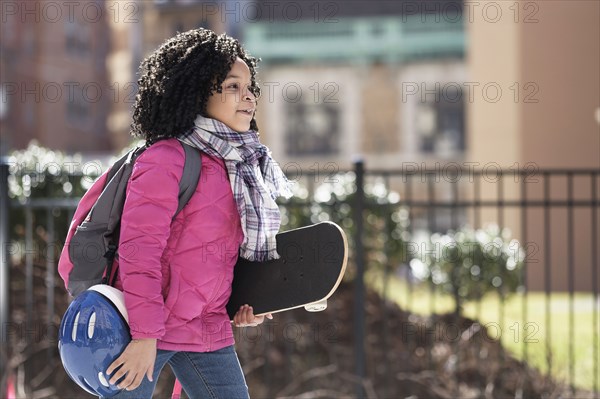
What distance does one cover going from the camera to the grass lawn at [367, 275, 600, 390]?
6334 millimetres

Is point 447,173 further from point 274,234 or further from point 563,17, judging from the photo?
point 563,17

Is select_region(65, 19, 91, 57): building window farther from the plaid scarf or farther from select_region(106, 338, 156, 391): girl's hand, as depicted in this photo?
select_region(106, 338, 156, 391): girl's hand

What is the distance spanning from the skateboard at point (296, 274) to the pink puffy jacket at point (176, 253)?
3.7 inches

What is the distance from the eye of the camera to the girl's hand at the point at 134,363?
9.00 ft

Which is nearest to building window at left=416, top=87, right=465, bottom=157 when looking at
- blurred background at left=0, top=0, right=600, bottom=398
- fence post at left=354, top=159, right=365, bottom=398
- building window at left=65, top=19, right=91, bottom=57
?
blurred background at left=0, top=0, right=600, bottom=398

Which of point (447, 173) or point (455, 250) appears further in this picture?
point (455, 250)

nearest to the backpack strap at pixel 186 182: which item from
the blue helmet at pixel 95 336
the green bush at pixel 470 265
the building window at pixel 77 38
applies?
the blue helmet at pixel 95 336

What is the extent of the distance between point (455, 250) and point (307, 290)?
4.25 metres

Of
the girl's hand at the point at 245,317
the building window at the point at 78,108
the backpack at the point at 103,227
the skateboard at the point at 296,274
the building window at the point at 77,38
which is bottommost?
the girl's hand at the point at 245,317

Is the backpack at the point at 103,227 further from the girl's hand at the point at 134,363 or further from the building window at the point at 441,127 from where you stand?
the building window at the point at 441,127

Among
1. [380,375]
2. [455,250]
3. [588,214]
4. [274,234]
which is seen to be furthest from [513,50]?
[274,234]

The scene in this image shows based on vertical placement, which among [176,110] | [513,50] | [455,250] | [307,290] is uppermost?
[513,50]

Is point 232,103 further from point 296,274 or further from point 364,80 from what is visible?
point 364,80

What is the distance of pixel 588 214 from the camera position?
11977mm
